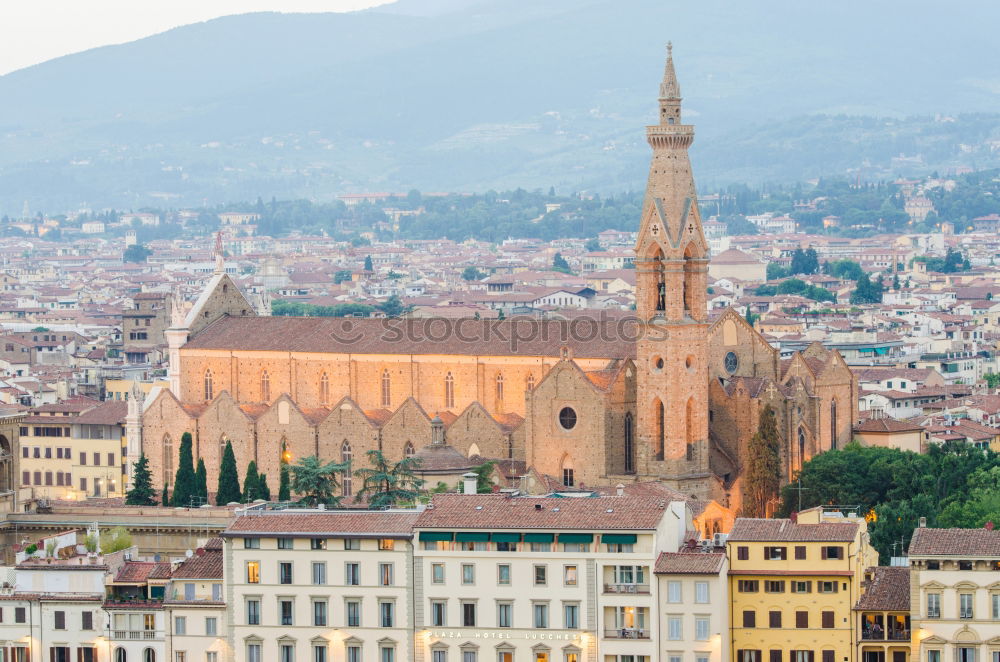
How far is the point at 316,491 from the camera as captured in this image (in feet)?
227

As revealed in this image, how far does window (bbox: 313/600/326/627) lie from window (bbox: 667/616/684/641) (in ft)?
22.7

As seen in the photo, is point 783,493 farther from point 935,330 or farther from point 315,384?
point 935,330

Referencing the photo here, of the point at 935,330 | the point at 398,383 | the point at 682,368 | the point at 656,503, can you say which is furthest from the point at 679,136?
the point at 935,330

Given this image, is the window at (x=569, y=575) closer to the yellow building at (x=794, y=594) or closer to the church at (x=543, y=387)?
the yellow building at (x=794, y=594)

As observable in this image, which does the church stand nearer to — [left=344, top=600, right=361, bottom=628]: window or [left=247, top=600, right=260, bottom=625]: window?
[left=344, top=600, right=361, bottom=628]: window

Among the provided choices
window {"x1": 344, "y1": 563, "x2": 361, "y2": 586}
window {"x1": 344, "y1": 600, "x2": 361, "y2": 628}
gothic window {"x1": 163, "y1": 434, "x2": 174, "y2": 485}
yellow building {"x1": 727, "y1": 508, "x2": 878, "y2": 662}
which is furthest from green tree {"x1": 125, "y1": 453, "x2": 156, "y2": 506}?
yellow building {"x1": 727, "y1": 508, "x2": 878, "y2": 662}

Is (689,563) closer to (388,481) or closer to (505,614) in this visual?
(505,614)

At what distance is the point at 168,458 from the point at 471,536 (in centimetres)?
3232

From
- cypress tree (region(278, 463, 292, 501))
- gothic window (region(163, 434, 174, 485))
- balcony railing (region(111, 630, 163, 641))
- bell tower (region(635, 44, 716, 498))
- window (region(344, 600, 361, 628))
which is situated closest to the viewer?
window (region(344, 600, 361, 628))

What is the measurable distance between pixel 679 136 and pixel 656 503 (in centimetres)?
2166

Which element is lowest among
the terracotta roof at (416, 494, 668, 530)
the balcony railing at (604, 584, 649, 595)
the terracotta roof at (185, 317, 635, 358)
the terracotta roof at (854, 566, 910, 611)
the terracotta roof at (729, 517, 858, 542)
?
the terracotta roof at (854, 566, 910, 611)

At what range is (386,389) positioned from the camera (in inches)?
3162

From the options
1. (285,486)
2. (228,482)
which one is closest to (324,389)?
(228,482)

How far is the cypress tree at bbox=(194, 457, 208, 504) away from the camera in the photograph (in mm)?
77688
